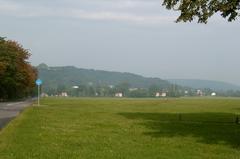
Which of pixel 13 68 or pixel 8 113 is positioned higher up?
pixel 13 68

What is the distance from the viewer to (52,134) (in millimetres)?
23953

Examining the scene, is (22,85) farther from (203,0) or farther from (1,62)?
(203,0)

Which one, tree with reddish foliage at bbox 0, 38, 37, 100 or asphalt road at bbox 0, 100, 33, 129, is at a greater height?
tree with reddish foliage at bbox 0, 38, 37, 100

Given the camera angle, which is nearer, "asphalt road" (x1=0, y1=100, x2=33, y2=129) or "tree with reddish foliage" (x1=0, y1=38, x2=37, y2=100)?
"asphalt road" (x1=0, y1=100, x2=33, y2=129)

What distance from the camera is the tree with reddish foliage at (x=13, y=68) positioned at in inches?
4110

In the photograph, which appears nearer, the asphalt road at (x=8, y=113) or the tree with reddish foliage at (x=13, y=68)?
the asphalt road at (x=8, y=113)

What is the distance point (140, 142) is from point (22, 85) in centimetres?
9110

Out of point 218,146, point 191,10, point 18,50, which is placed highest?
point 18,50

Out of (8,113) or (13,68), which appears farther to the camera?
(13,68)

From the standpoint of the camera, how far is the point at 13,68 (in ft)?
348

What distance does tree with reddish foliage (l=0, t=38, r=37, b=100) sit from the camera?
10439 centimetres

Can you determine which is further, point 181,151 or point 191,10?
point 191,10

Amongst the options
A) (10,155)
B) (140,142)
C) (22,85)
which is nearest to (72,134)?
(140,142)

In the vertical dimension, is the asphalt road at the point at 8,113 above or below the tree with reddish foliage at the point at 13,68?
below
